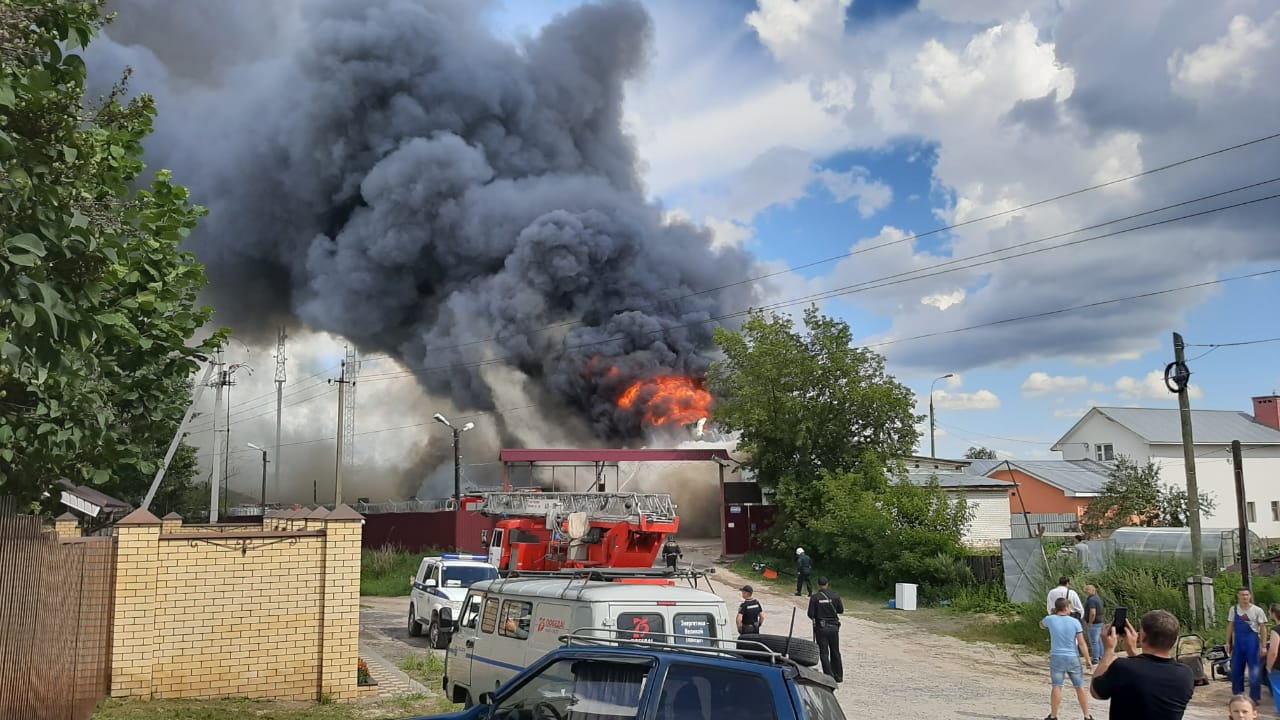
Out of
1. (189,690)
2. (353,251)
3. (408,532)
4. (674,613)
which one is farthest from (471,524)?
(674,613)

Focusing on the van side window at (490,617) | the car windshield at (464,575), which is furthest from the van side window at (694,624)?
the car windshield at (464,575)

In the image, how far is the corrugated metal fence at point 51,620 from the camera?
7.04 metres

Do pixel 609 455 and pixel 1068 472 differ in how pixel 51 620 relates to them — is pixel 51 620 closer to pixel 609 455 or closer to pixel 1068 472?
pixel 609 455

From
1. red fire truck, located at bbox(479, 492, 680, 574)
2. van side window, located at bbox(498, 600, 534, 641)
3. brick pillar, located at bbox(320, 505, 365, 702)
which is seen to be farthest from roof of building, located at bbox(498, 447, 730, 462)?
van side window, located at bbox(498, 600, 534, 641)

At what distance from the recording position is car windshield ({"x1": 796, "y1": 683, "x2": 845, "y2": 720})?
16.5ft

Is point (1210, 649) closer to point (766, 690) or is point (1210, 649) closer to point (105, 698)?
point (766, 690)

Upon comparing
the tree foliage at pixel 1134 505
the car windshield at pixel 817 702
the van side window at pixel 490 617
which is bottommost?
the van side window at pixel 490 617

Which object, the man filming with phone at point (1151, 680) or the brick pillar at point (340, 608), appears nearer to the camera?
the man filming with phone at point (1151, 680)

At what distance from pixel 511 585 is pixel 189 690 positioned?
169 inches

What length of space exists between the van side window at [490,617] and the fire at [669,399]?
3320 centimetres

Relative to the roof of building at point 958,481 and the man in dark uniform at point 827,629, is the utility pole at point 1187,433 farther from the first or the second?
the roof of building at point 958,481

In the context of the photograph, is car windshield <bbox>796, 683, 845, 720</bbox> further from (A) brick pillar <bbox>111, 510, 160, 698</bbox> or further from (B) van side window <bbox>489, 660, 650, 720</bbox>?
(A) brick pillar <bbox>111, 510, 160, 698</bbox>

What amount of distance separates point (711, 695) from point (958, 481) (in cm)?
3722

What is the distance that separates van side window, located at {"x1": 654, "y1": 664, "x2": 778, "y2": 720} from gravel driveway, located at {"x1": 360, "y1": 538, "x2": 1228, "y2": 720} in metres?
7.61
